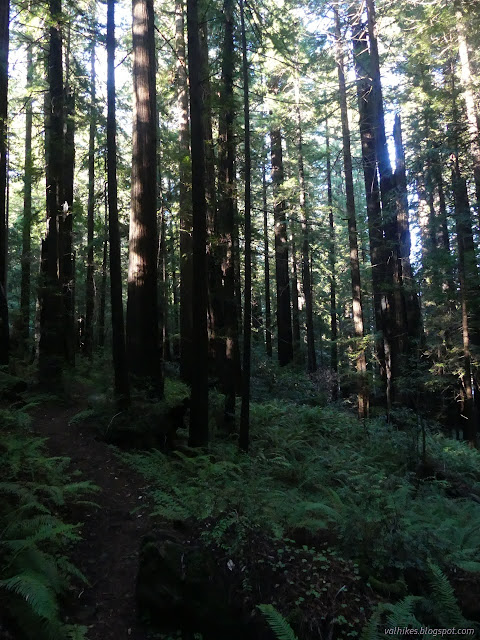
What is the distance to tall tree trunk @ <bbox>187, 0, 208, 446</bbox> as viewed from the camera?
24.8ft

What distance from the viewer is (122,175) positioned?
14.8 m

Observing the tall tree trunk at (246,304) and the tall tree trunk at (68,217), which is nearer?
the tall tree trunk at (246,304)

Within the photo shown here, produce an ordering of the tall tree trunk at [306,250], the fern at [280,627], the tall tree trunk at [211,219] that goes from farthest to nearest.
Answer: the tall tree trunk at [306,250], the tall tree trunk at [211,219], the fern at [280,627]

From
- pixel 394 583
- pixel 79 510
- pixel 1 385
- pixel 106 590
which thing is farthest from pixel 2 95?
pixel 394 583

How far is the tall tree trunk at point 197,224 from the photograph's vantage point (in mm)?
7566

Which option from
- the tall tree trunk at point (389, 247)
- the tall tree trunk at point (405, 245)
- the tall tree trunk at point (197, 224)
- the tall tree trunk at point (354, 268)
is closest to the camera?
the tall tree trunk at point (197, 224)

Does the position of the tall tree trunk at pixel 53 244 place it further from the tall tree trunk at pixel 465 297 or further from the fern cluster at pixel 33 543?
the tall tree trunk at pixel 465 297

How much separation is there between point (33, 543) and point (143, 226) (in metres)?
7.22

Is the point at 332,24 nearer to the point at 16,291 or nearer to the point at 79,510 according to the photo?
the point at 79,510

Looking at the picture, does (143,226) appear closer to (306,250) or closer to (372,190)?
(372,190)

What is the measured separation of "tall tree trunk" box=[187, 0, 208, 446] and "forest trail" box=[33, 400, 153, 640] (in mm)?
1920

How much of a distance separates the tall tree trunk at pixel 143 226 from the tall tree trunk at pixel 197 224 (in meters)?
1.91

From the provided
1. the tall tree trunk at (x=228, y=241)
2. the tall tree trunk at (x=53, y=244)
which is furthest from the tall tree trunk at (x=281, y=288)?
the tall tree trunk at (x=53, y=244)

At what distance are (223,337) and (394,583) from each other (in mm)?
7416
